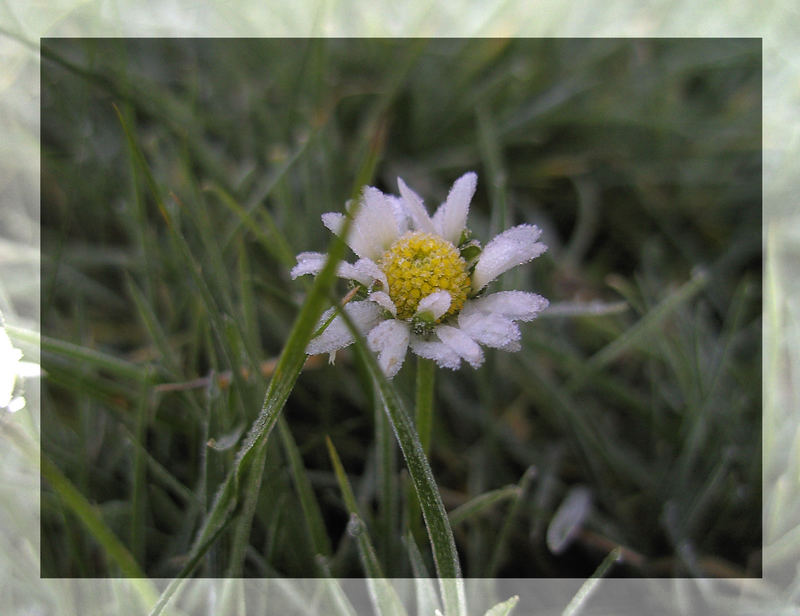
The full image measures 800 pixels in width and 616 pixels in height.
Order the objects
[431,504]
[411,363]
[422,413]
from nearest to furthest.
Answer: [431,504] < [422,413] < [411,363]

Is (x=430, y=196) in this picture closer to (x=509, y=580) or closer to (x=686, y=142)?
(x=686, y=142)

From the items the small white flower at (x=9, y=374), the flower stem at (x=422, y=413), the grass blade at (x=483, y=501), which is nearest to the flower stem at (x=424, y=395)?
the flower stem at (x=422, y=413)

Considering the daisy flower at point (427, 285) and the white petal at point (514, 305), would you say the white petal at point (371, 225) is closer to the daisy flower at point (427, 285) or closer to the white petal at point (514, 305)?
the daisy flower at point (427, 285)

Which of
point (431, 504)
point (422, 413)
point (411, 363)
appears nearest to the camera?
point (431, 504)

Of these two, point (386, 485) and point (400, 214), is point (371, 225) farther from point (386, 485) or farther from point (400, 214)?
point (386, 485)

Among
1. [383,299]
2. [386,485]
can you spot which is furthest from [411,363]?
[383,299]

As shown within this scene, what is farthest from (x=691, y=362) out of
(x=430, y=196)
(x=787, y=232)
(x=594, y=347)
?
(x=430, y=196)

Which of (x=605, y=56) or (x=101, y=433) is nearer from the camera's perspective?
(x=101, y=433)

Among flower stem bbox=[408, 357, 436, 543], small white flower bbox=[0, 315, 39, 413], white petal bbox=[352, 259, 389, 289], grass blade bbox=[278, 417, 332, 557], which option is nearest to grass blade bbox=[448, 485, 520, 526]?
flower stem bbox=[408, 357, 436, 543]
